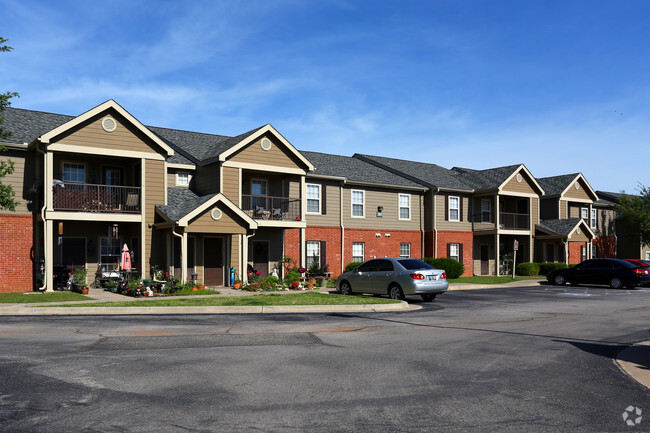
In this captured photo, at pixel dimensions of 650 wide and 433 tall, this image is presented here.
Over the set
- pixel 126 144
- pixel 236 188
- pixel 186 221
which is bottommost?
pixel 186 221

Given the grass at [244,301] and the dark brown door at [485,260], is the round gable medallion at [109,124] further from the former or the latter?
the dark brown door at [485,260]

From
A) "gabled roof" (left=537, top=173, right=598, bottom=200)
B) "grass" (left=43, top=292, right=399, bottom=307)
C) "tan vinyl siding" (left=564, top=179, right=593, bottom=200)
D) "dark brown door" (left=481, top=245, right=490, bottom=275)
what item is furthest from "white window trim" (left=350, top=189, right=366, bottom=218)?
"tan vinyl siding" (left=564, top=179, right=593, bottom=200)

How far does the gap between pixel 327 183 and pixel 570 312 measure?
1685cm

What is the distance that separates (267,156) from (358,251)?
8726mm

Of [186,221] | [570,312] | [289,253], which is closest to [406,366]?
[570,312]

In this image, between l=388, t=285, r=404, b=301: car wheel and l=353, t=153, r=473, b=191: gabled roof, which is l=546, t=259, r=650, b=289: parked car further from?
l=388, t=285, r=404, b=301: car wheel

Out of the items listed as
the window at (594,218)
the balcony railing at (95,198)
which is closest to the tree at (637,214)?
the window at (594,218)

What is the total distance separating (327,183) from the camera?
3200 cm

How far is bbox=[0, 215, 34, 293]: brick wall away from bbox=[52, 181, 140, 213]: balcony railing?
65.6 inches

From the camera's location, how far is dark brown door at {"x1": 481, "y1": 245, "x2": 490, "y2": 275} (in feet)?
130

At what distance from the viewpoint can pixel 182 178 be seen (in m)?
28.0

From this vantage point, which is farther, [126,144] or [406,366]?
[126,144]

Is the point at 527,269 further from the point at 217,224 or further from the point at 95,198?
the point at 95,198

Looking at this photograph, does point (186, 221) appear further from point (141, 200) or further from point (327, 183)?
point (327, 183)
